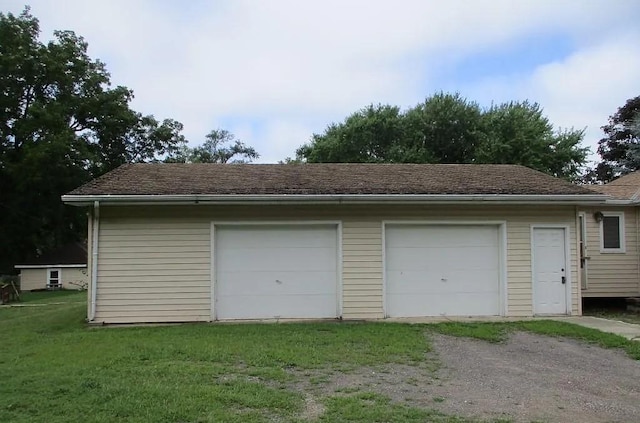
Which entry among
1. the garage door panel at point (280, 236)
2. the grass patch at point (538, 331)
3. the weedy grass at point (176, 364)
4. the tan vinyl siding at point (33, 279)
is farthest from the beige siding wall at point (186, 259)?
the tan vinyl siding at point (33, 279)

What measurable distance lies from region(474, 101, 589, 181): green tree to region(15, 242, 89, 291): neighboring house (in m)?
27.4

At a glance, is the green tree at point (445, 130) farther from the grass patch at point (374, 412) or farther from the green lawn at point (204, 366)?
the grass patch at point (374, 412)

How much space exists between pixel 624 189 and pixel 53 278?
35.7 meters

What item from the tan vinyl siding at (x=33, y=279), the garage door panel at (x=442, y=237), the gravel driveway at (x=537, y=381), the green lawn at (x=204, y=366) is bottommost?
the tan vinyl siding at (x=33, y=279)

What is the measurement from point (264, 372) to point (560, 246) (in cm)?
772

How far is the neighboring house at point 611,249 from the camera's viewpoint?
13531mm

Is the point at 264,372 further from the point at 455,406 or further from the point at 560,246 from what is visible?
the point at 560,246

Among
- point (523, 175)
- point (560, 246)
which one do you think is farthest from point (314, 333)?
point (523, 175)

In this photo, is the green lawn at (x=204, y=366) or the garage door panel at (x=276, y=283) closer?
the green lawn at (x=204, y=366)

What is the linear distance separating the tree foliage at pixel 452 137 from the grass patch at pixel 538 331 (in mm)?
22537

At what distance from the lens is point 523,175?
13.4 metres

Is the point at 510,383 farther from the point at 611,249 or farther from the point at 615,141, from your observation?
the point at 615,141

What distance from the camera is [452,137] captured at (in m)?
35.0

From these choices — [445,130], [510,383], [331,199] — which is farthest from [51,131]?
[510,383]
